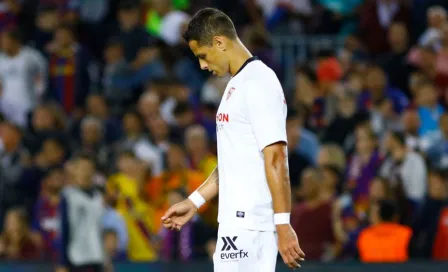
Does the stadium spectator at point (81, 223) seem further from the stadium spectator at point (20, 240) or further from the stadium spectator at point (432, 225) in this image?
the stadium spectator at point (432, 225)

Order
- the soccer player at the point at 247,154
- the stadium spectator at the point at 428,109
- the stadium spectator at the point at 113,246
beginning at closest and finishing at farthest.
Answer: the soccer player at the point at 247,154 < the stadium spectator at the point at 113,246 < the stadium spectator at the point at 428,109

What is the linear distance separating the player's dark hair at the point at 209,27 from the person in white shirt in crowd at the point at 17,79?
8657 millimetres

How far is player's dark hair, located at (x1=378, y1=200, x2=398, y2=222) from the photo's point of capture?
9.98m

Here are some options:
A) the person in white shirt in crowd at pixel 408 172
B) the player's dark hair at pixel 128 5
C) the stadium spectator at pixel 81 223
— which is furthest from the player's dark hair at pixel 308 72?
the stadium spectator at pixel 81 223

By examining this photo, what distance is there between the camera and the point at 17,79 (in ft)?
45.8

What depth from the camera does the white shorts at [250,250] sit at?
543 cm

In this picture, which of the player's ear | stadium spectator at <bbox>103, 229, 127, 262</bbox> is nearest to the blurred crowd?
stadium spectator at <bbox>103, 229, 127, 262</bbox>

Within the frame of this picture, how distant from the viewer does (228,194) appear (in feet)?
18.1

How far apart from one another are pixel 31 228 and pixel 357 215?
3.67m

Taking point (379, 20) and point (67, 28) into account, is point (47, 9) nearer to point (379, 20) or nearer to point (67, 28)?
point (67, 28)

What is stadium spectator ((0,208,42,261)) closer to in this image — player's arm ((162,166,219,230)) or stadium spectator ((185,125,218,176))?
stadium spectator ((185,125,218,176))

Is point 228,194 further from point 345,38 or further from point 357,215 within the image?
point 345,38

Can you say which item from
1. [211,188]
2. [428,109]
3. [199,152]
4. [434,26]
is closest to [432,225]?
[428,109]

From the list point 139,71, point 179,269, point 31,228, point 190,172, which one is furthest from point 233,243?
point 139,71
